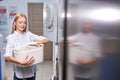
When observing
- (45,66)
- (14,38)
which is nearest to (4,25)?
(45,66)

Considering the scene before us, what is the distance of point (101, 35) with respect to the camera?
0.38 m

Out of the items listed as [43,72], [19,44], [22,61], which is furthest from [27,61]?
[43,72]

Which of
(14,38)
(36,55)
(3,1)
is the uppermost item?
(3,1)

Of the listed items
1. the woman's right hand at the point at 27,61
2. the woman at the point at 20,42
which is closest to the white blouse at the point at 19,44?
the woman at the point at 20,42

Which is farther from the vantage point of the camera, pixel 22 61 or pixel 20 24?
pixel 20 24

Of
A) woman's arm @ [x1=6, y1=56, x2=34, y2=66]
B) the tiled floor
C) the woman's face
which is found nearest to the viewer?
woman's arm @ [x1=6, y1=56, x2=34, y2=66]

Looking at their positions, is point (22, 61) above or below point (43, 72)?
above

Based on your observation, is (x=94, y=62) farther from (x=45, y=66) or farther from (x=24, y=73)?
(x=45, y=66)

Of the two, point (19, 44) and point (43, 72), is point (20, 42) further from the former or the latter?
point (43, 72)

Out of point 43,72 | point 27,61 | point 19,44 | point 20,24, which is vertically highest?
point 20,24

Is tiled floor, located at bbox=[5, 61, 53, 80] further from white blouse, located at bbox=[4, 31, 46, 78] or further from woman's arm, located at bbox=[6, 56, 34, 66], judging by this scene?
woman's arm, located at bbox=[6, 56, 34, 66]

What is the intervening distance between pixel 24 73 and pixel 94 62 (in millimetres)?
1783

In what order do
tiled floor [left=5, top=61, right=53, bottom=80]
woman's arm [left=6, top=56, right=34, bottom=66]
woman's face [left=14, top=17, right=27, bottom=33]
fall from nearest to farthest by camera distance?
woman's arm [left=6, top=56, right=34, bottom=66]
woman's face [left=14, top=17, right=27, bottom=33]
tiled floor [left=5, top=61, right=53, bottom=80]

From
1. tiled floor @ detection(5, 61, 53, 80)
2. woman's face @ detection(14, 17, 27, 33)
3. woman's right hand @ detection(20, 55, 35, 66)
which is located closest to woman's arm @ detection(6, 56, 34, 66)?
woman's right hand @ detection(20, 55, 35, 66)
